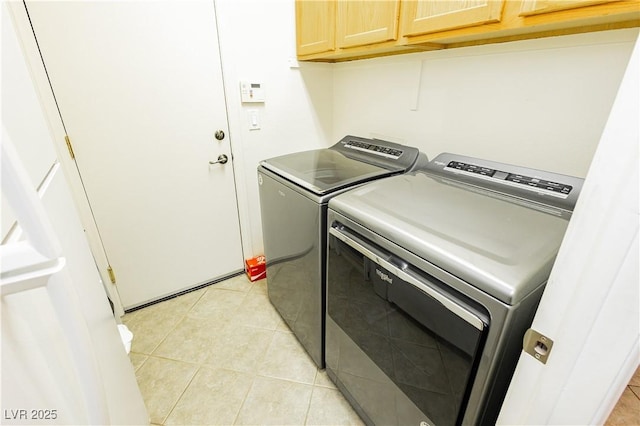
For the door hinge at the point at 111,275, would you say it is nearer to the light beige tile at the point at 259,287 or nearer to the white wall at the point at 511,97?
the light beige tile at the point at 259,287

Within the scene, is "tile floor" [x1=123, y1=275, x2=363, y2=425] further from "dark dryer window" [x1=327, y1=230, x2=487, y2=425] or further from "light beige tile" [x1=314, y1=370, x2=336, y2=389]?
"dark dryer window" [x1=327, y1=230, x2=487, y2=425]

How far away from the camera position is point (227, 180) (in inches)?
83.9

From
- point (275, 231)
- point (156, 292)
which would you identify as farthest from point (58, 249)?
point (156, 292)

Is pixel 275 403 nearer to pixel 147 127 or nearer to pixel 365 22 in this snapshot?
pixel 147 127

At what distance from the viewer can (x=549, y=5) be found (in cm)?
83

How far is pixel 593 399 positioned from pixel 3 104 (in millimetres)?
1022

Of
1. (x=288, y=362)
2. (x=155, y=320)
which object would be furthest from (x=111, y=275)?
(x=288, y=362)

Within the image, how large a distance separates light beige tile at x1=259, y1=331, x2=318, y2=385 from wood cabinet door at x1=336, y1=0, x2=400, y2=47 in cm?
172

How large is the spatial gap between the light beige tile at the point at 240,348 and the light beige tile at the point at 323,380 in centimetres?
35

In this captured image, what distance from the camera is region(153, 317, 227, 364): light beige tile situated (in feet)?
5.64

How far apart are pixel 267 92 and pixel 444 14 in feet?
4.24

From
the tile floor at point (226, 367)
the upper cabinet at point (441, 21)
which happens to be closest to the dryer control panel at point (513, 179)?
the upper cabinet at point (441, 21)

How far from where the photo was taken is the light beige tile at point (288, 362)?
160 centimetres

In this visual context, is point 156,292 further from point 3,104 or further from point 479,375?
point 479,375
